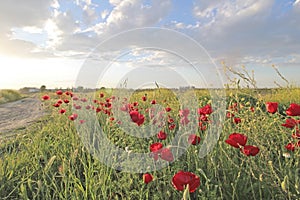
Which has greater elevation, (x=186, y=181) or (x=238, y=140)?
(x=238, y=140)

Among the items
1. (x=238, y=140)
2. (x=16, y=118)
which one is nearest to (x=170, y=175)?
(x=238, y=140)

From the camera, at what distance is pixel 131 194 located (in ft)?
5.87

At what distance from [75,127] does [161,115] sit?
1.13m

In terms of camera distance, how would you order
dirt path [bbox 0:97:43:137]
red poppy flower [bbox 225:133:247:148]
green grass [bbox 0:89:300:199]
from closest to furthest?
red poppy flower [bbox 225:133:247:148] → green grass [bbox 0:89:300:199] → dirt path [bbox 0:97:43:137]

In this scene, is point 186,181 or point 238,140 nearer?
point 186,181

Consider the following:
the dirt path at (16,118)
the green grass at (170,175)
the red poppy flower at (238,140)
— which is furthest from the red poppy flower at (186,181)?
the dirt path at (16,118)

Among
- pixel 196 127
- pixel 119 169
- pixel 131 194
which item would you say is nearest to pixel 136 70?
pixel 196 127

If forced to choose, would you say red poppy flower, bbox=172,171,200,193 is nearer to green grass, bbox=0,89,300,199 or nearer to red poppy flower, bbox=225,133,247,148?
green grass, bbox=0,89,300,199

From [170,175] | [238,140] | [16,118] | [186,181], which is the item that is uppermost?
[238,140]

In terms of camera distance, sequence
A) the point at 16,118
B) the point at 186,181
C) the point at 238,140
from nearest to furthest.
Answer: the point at 186,181, the point at 238,140, the point at 16,118

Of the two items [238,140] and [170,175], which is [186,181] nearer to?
[238,140]

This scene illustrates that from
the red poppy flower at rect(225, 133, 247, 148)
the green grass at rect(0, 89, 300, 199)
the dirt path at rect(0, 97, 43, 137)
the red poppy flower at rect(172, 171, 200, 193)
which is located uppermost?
the red poppy flower at rect(225, 133, 247, 148)

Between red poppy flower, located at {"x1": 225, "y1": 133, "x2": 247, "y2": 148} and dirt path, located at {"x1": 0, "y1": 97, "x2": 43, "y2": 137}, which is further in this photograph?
dirt path, located at {"x1": 0, "y1": 97, "x2": 43, "y2": 137}

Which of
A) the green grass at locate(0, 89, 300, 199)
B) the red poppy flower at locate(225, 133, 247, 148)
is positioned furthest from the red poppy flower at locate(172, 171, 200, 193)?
the red poppy flower at locate(225, 133, 247, 148)
